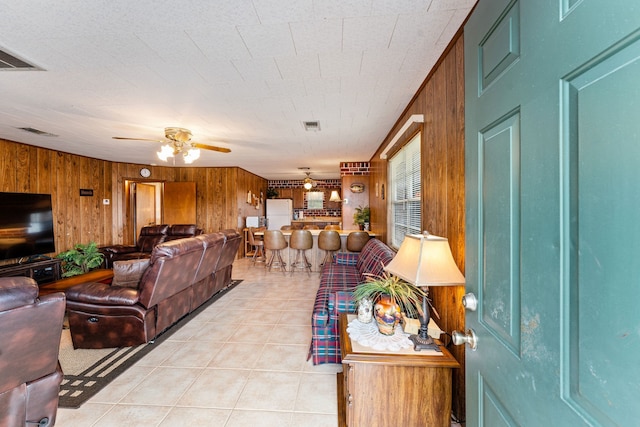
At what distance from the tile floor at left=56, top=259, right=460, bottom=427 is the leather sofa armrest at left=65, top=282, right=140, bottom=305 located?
55 centimetres

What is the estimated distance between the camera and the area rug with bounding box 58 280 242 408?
6.52 feet

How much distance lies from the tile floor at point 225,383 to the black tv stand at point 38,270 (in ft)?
8.71

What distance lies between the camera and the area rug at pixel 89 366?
1.99 metres

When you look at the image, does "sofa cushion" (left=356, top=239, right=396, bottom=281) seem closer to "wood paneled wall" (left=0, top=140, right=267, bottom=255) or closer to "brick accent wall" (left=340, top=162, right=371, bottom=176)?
"brick accent wall" (left=340, top=162, right=371, bottom=176)

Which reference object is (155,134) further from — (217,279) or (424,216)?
(424,216)

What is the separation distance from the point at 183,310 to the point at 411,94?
3397 mm

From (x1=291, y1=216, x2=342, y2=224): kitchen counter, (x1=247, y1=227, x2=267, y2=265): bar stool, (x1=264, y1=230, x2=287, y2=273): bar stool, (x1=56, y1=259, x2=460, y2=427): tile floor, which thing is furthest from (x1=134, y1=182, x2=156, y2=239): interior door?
(x1=56, y1=259, x2=460, y2=427): tile floor

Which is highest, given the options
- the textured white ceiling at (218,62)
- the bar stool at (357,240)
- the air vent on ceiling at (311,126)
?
the air vent on ceiling at (311,126)

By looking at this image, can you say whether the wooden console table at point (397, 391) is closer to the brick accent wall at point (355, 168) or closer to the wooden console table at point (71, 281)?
the wooden console table at point (71, 281)

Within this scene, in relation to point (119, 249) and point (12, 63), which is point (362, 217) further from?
point (12, 63)

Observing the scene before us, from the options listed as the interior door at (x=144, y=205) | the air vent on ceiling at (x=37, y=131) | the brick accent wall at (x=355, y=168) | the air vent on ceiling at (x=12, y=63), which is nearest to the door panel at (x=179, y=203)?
the interior door at (x=144, y=205)

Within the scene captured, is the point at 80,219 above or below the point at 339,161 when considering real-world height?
below

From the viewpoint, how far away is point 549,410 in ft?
2.01

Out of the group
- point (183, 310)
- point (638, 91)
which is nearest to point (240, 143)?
point (183, 310)
